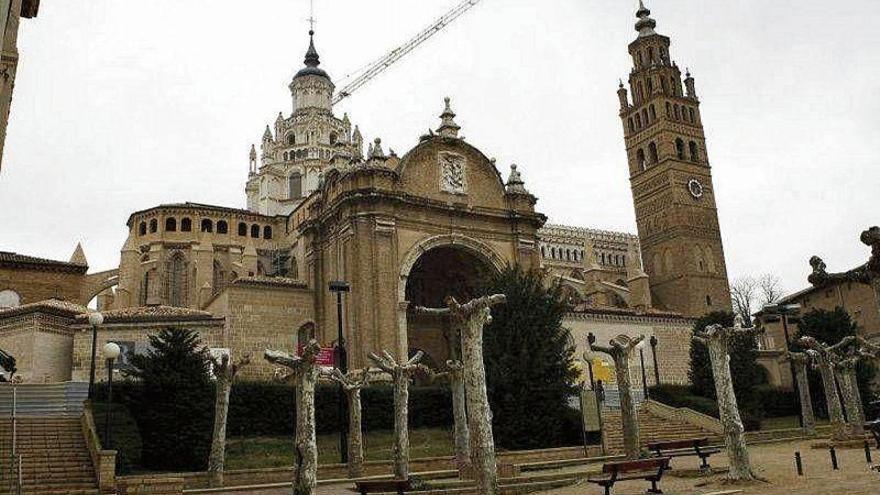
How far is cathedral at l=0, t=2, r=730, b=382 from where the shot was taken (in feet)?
123

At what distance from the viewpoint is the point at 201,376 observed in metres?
25.5

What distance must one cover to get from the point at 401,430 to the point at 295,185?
64957 mm

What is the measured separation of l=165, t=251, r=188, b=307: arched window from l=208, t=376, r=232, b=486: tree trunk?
124 feet

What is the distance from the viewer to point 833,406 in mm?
26172

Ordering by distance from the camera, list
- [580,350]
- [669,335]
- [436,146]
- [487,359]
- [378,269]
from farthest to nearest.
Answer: [669,335] < [580,350] < [436,146] < [378,269] < [487,359]

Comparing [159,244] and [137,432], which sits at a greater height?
[159,244]

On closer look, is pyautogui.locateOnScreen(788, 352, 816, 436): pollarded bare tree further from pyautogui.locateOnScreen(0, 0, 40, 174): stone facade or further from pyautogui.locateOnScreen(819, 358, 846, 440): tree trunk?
pyautogui.locateOnScreen(0, 0, 40, 174): stone facade

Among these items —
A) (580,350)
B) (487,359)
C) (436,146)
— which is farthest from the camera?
(580,350)

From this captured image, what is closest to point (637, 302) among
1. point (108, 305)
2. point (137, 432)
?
point (108, 305)

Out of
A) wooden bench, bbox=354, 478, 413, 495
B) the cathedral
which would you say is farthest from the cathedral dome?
wooden bench, bbox=354, 478, 413, 495

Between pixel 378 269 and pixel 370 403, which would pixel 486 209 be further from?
pixel 370 403

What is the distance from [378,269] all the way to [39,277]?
87.6 ft

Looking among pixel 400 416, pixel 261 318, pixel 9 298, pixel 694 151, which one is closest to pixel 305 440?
pixel 400 416

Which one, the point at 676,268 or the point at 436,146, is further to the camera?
the point at 676,268
